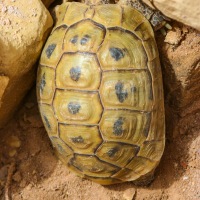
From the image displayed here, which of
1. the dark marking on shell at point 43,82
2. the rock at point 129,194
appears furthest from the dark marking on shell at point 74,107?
the rock at point 129,194

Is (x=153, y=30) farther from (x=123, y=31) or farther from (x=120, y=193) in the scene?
(x=120, y=193)

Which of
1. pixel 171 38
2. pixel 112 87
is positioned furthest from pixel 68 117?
pixel 171 38

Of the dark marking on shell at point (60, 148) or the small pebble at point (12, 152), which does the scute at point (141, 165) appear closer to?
the dark marking on shell at point (60, 148)

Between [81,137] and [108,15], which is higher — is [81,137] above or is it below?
below

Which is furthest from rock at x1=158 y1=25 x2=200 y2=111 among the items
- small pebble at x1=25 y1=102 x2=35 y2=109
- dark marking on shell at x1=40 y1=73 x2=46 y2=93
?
small pebble at x1=25 y1=102 x2=35 y2=109

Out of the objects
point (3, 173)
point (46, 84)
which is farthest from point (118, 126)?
point (3, 173)

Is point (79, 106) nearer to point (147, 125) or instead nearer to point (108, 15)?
point (147, 125)

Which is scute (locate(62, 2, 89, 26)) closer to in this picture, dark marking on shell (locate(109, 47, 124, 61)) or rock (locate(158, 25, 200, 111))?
dark marking on shell (locate(109, 47, 124, 61))
